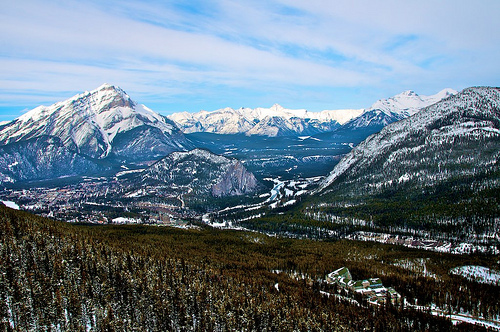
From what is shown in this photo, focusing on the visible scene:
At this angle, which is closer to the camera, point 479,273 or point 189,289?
point 189,289

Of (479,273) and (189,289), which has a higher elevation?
(189,289)

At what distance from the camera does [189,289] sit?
93.6 m

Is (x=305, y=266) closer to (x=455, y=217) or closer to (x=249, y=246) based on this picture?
(x=249, y=246)

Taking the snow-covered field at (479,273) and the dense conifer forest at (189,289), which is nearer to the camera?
the dense conifer forest at (189,289)

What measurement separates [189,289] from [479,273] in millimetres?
104569

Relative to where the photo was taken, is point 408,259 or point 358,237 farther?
point 358,237

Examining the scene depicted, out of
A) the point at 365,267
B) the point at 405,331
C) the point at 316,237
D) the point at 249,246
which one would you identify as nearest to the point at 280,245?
the point at 249,246

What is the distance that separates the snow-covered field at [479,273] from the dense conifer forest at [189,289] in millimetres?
4526

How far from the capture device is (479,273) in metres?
128

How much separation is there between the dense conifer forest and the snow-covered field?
4.53 m

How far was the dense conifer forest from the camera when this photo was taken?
7656 centimetres

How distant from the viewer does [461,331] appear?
86250 millimetres

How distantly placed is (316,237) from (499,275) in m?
86.4

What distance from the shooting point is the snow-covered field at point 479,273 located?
122438 mm
